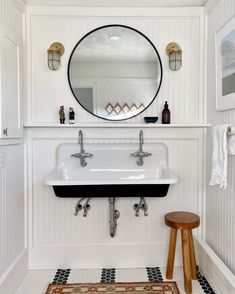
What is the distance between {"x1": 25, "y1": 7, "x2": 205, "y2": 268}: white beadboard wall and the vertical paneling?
0.40 feet

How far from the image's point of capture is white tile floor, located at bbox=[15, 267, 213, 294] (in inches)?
Result: 79.8

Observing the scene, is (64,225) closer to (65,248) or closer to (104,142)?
(65,248)

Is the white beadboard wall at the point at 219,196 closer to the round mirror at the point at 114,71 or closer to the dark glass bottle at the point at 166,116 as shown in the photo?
the dark glass bottle at the point at 166,116

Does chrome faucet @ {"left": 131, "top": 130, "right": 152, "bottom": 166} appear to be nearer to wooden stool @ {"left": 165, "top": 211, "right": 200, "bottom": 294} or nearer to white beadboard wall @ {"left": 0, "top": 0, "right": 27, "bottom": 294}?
wooden stool @ {"left": 165, "top": 211, "right": 200, "bottom": 294}

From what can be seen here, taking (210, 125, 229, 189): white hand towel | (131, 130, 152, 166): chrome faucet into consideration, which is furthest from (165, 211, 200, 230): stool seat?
(131, 130, 152, 166): chrome faucet

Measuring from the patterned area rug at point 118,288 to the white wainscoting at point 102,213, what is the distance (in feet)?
0.88

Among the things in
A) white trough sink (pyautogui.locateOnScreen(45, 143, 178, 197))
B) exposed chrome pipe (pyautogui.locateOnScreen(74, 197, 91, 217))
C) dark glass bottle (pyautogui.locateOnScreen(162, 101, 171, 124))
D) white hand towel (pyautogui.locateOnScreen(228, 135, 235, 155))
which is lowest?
exposed chrome pipe (pyautogui.locateOnScreen(74, 197, 91, 217))

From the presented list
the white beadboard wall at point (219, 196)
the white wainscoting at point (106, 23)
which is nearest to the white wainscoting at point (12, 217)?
the white wainscoting at point (106, 23)

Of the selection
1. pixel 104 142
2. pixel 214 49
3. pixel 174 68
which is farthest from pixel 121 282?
pixel 214 49

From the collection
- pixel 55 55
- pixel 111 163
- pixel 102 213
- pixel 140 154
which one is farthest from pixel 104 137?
pixel 55 55

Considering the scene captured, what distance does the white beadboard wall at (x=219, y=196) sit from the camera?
184 centimetres

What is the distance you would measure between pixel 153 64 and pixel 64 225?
4.97 ft

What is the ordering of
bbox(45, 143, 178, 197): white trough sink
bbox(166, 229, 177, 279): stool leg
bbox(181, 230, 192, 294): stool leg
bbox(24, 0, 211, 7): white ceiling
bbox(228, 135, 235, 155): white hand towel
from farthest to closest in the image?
bbox(45, 143, 178, 197): white trough sink, bbox(24, 0, 211, 7): white ceiling, bbox(166, 229, 177, 279): stool leg, bbox(181, 230, 192, 294): stool leg, bbox(228, 135, 235, 155): white hand towel

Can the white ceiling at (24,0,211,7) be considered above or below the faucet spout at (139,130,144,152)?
above
